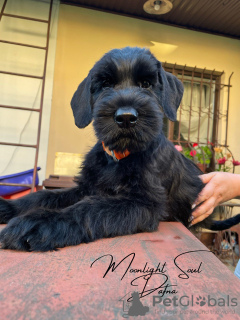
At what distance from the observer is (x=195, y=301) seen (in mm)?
693

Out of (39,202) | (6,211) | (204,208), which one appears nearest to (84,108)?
(39,202)

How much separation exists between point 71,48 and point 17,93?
1.23 meters

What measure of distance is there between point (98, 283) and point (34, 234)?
1.29 ft

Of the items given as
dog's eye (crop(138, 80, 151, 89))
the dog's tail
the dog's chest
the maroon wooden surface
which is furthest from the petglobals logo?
the dog's tail

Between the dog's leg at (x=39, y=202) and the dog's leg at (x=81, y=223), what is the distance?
0.47m

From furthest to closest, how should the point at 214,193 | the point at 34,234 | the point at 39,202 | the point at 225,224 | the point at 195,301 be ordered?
the point at 225,224, the point at 214,193, the point at 39,202, the point at 34,234, the point at 195,301

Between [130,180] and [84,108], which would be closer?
[130,180]

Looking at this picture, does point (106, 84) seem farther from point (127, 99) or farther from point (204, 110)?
point (204, 110)

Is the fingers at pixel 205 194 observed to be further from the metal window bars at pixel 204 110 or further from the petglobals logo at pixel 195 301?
the metal window bars at pixel 204 110

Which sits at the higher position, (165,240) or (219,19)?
(219,19)

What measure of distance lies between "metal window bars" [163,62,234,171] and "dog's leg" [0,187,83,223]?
388 centimetres

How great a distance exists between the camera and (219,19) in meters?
5.20

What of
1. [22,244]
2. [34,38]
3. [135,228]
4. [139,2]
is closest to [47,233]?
[22,244]

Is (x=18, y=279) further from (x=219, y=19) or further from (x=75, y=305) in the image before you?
(x=219, y=19)
